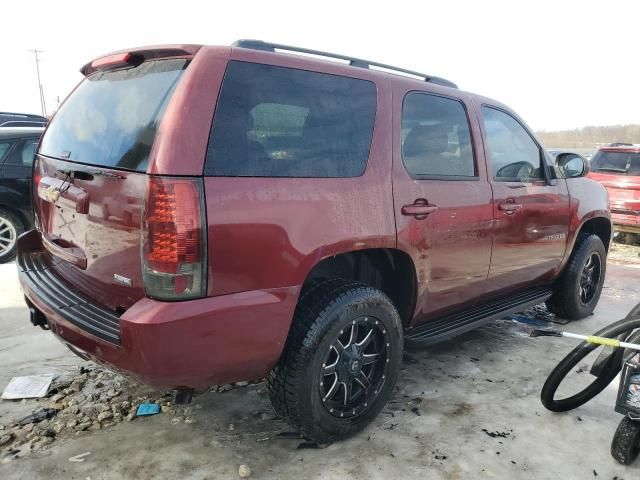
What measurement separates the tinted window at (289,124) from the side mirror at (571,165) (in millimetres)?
2172

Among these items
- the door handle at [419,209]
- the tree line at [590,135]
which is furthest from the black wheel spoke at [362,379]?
the tree line at [590,135]

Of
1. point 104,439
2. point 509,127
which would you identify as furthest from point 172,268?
point 509,127

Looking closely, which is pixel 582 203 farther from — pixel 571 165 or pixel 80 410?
pixel 80 410

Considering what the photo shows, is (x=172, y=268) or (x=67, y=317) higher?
(x=172, y=268)

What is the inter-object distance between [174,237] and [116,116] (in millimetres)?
806

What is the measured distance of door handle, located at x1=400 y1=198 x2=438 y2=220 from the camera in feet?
9.03

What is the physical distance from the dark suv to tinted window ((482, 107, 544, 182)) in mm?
5415

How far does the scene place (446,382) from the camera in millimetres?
3379

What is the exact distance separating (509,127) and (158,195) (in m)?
2.81

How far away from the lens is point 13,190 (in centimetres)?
623

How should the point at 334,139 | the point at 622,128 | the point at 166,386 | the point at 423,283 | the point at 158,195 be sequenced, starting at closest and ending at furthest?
the point at 158,195
the point at 166,386
the point at 334,139
the point at 423,283
the point at 622,128

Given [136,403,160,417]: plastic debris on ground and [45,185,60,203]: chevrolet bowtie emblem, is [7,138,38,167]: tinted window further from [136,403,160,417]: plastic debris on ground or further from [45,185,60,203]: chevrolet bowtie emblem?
[136,403,160,417]: plastic debris on ground

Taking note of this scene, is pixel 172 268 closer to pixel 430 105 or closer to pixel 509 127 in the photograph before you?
pixel 430 105

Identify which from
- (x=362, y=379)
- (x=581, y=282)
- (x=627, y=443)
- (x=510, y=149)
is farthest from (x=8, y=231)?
(x=627, y=443)
